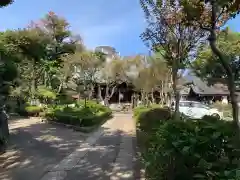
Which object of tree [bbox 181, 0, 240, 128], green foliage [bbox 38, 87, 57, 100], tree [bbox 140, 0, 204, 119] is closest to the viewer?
tree [bbox 181, 0, 240, 128]

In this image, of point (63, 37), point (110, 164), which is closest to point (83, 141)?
point (110, 164)

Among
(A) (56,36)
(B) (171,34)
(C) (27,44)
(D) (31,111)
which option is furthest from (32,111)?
(A) (56,36)

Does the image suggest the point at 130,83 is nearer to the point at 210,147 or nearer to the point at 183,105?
the point at 183,105

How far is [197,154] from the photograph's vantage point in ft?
12.4

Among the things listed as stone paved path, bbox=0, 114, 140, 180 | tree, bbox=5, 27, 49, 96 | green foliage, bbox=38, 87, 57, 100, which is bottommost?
stone paved path, bbox=0, 114, 140, 180

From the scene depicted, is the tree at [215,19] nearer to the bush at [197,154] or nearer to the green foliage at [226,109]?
the bush at [197,154]

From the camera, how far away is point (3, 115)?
1042 cm

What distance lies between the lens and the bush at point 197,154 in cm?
359

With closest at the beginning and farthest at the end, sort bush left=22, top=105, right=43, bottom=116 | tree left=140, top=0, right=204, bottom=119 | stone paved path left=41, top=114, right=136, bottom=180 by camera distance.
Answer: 1. stone paved path left=41, top=114, right=136, bottom=180
2. tree left=140, top=0, right=204, bottom=119
3. bush left=22, top=105, right=43, bottom=116

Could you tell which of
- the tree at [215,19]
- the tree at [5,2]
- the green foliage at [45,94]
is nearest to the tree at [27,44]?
the green foliage at [45,94]

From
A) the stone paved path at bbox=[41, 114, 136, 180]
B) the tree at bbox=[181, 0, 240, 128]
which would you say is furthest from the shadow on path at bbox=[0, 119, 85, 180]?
the tree at bbox=[181, 0, 240, 128]

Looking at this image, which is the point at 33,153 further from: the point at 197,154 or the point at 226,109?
the point at 226,109

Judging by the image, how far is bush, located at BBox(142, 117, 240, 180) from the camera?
359 centimetres

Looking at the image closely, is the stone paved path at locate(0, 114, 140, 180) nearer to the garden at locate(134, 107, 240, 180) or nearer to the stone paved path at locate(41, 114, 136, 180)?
the stone paved path at locate(41, 114, 136, 180)
